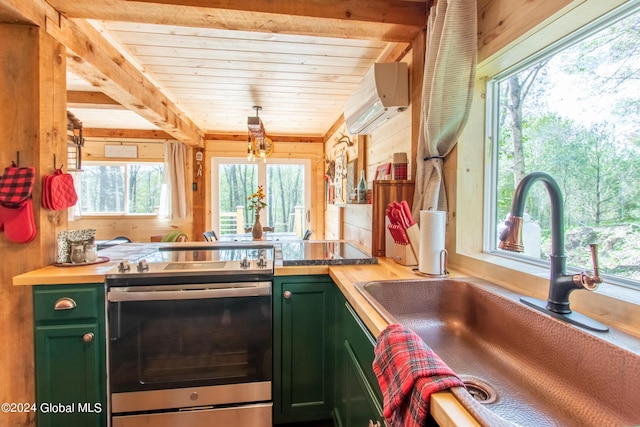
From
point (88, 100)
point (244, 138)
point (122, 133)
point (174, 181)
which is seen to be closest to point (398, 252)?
point (88, 100)

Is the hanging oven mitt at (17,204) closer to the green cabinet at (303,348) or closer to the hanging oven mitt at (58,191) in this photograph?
the hanging oven mitt at (58,191)

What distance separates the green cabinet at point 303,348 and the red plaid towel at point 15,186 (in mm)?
1260

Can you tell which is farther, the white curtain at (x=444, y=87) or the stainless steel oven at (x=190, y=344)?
the stainless steel oven at (x=190, y=344)

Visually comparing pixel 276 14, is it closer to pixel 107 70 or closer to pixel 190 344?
pixel 107 70

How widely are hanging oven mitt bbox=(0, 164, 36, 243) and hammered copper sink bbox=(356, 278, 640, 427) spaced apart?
1635mm

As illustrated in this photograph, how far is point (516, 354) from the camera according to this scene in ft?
3.25

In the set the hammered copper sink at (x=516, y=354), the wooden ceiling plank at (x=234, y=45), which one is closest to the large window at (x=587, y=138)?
the hammered copper sink at (x=516, y=354)

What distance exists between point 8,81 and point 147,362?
153 cm

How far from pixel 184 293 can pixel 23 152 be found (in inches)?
42.0

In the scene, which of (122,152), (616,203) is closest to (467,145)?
(616,203)

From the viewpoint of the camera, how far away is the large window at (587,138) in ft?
3.05

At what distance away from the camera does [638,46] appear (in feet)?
2.97

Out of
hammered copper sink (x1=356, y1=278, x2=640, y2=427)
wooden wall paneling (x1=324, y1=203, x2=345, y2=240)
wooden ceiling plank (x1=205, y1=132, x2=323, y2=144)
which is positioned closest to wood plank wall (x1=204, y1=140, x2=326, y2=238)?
wooden ceiling plank (x1=205, y1=132, x2=323, y2=144)

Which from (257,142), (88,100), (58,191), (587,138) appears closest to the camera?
(587,138)
